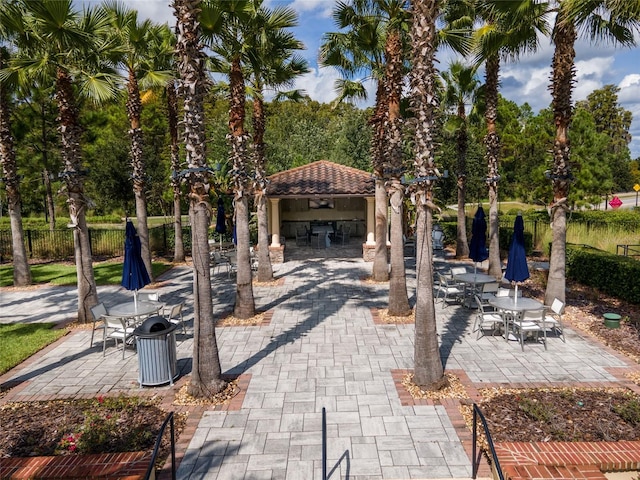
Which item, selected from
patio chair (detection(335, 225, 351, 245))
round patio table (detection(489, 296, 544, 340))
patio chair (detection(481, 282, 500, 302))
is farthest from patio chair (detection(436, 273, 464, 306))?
patio chair (detection(335, 225, 351, 245))

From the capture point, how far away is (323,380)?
760 cm

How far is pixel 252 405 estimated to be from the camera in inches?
266

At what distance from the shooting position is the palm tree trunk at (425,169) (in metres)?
6.90

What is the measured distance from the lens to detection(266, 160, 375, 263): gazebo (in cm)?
1902

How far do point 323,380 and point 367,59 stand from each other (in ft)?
32.9

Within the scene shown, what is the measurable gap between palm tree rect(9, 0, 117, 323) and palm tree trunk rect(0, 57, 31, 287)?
12.9 ft

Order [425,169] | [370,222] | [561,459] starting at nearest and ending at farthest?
[561,459] < [425,169] < [370,222]

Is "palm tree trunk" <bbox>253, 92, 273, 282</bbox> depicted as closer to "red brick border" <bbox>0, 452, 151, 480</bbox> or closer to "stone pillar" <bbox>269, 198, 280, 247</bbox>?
"stone pillar" <bbox>269, 198, 280, 247</bbox>

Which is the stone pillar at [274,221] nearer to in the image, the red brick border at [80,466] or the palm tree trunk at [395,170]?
the palm tree trunk at [395,170]

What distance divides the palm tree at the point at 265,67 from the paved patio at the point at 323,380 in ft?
9.50

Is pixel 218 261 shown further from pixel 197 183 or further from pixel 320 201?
pixel 197 183

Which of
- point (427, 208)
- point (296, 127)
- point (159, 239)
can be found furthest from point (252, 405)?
point (296, 127)

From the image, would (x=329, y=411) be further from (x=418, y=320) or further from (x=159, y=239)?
(x=159, y=239)

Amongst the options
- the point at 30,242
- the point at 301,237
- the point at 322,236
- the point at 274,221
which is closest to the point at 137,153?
the point at 274,221
